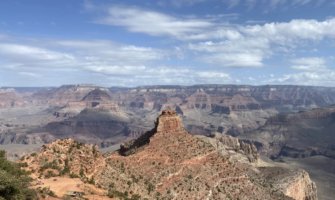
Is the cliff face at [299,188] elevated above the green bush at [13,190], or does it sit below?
below

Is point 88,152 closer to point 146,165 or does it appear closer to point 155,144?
point 146,165

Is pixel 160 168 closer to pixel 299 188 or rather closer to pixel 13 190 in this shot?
pixel 13 190

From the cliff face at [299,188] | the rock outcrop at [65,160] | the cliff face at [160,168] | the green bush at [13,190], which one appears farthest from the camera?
the cliff face at [299,188]

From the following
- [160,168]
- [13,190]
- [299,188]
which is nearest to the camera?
[13,190]

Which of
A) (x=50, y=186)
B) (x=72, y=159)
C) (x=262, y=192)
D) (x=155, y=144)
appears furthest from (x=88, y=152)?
(x=262, y=192)

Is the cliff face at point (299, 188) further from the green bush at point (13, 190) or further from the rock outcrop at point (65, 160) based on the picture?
the green bush at point (13, 190)

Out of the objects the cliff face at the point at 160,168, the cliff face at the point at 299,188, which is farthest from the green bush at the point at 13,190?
the cliff face at the point at 299,188

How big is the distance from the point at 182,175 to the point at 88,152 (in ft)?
68.8

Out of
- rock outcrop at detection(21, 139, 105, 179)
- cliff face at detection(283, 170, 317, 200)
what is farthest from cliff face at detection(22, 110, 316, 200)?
cliff face at detection(283, 170, 317, 200)

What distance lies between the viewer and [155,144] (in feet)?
323

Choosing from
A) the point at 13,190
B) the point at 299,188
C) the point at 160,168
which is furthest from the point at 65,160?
the point at 299,188

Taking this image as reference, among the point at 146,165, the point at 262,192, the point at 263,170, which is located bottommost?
the point at 263,170

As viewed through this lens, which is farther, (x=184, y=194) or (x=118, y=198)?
(x=184, y=194)

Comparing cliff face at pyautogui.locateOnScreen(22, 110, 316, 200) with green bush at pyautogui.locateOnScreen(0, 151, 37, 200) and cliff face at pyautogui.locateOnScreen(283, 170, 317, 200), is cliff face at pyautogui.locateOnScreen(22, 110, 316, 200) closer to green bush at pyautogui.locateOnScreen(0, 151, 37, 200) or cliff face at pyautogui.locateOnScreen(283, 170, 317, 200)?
green bush at pyautogui.locateOnScreen(0, 151, 37, 200)
